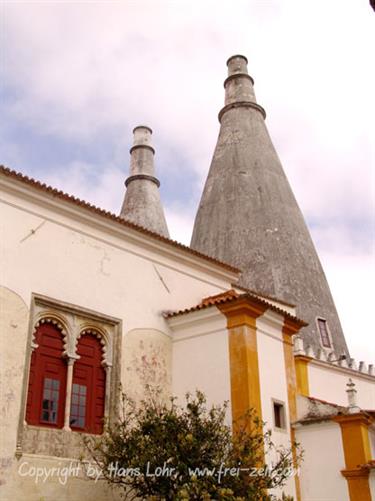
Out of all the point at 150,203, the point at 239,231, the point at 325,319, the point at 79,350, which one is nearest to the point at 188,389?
the point at 79,350

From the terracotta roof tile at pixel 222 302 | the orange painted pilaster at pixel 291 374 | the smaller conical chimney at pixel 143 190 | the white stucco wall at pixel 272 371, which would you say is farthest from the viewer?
the smaller conical chimney at pixel 143 190

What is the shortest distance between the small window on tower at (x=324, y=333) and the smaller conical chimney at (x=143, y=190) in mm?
11931

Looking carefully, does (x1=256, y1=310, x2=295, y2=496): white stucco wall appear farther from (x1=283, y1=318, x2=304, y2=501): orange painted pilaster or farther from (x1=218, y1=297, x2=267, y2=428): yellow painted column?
(x1=218, y1=297, x2=267, y2=428): yellow painted column

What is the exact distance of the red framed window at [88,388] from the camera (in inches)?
478

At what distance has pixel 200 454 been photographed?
974 centimetres

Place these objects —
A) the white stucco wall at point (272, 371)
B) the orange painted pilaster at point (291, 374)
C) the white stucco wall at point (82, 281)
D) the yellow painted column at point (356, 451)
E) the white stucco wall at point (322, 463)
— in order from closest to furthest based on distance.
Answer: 1. the white stucco wall at point (82, 281)
2. the yellow painted column at point (356, 451)
3. the white stucco wall at point (322, 463)
4. the white stucco wall at point (272, 371)
5. the orange painted pilaster at point (291, 374)

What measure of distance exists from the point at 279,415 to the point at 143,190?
2311cm

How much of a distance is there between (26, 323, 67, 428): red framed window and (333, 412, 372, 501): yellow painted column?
604 cm

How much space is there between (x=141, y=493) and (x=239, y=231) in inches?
726

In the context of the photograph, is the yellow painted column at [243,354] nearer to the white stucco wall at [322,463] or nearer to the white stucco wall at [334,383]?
the white stucco wall at [322,463]

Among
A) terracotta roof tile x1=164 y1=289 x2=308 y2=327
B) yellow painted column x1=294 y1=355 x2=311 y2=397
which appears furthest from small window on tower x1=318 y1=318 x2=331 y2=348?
terracotta roof tile x1=164 y1=289 x2=308 y2=327

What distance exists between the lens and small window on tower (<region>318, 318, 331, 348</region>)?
24325mm

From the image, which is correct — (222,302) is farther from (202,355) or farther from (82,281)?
(82,281)

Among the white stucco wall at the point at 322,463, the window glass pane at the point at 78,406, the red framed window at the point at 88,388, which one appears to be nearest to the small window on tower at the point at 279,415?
the white stucco wall at the point at 322,463
